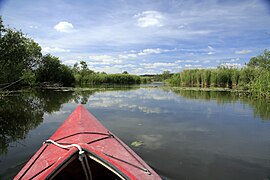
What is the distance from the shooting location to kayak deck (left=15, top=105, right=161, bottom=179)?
5.32ft

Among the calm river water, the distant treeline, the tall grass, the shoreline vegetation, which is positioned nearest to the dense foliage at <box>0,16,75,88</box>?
the shoreline vegetation

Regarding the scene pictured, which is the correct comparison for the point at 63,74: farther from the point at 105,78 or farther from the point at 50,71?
the point at 105,78

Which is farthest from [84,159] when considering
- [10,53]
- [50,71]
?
[50,71]

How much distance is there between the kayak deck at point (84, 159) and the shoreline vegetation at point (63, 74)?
3233 millimetres

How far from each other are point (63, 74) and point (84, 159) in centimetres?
3279

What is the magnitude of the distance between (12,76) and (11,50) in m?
4.25

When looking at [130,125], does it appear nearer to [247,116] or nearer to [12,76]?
[247,116]

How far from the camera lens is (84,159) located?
2049 mm

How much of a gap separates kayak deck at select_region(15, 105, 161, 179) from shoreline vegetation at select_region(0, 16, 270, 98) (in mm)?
3233

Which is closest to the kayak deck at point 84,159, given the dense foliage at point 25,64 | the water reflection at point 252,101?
the water reflection at point 252,101

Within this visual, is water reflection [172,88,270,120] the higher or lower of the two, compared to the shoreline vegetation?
lower

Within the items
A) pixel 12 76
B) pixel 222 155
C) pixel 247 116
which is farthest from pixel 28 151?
pixel 12 76

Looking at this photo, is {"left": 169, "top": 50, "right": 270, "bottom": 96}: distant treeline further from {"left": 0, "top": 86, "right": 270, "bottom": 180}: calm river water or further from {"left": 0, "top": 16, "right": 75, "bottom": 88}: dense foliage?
{"left": 0, "top": 16, "right": 75, "bottom": 88}: dense foliage

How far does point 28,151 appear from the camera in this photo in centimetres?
355
